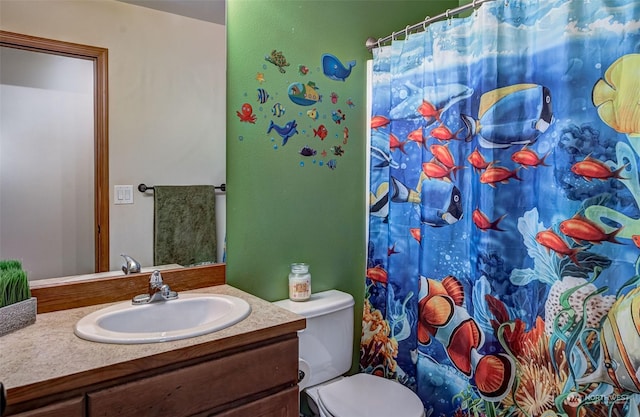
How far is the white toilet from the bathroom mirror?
2.56 feet

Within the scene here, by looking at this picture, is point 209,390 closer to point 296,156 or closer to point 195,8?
point 296,156

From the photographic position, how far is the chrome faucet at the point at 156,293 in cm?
138

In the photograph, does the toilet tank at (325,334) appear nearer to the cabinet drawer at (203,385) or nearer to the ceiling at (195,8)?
the cabinet drawer at (203,385)

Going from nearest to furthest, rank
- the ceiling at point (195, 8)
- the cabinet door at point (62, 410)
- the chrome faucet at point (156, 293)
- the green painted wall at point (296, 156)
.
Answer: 1. the cabinet door at point (62, 410)
2. the chrome faucet at point (156, 293)
3. the ceiling at point (195, 8)
4. the green painted wall at point (296, 156)

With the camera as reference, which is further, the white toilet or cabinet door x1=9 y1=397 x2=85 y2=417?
the white toilet

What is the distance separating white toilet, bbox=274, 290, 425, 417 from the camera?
1.58 meters

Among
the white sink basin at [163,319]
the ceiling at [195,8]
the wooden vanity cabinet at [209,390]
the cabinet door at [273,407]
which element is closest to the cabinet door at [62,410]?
the wooden vanity cabinet at [209,390]

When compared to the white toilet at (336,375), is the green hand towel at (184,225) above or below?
above

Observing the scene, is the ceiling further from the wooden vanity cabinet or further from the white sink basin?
the wooden vanity cabinet

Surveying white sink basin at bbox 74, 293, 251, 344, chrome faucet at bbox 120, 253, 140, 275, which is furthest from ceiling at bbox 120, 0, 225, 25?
white sink basin at bbox 74, 293, 251, 344

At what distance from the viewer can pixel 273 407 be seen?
1.22 metres

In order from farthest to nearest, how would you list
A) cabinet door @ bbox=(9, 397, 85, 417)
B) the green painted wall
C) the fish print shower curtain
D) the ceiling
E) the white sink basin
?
the green painted wall
the ceiling
the fish print shower curtain
the white sink basin
cabinet door @ bbox=(9, 397, 85, 417)

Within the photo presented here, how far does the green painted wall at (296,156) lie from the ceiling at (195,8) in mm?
45

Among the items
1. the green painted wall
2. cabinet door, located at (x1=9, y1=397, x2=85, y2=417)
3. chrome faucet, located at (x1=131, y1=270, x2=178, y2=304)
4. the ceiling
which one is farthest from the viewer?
the green painted wall
